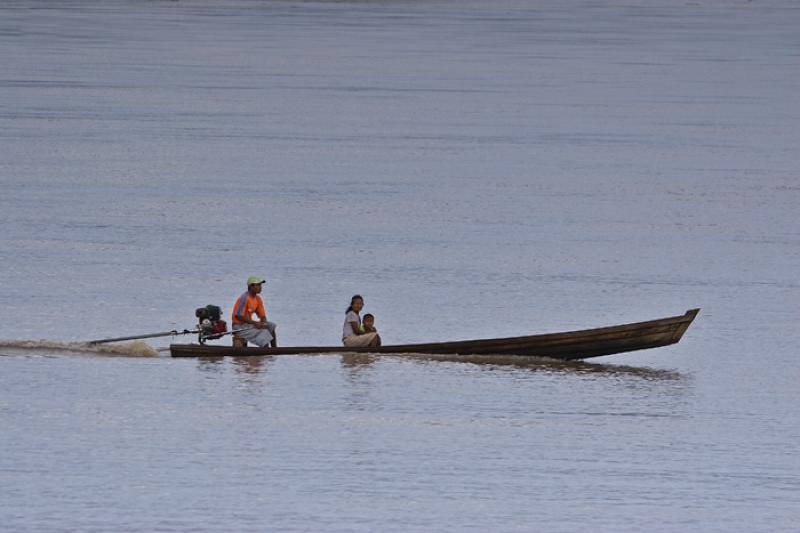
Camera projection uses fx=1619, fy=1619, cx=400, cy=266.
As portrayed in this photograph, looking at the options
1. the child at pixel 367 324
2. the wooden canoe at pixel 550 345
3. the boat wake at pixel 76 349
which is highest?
the child at pixel 367 324

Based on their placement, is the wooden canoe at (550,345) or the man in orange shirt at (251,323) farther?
the man in orange shirt at (251,323)

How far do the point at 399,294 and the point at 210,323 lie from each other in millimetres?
6996

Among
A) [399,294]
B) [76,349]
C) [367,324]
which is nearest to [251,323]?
[367,324]

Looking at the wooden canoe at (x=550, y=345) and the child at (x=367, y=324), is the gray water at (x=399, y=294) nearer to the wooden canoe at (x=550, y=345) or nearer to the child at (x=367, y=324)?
the wooden canoe at (x=550, y=345)

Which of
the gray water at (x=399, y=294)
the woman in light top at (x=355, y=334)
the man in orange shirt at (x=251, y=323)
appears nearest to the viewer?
the gray water at (x=399, y=294)

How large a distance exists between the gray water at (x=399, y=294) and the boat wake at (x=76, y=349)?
0.06 meters

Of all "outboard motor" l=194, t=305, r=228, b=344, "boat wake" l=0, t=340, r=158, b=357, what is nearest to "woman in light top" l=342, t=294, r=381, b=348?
"outboard motor" l=194, t=305, r=228, b=344

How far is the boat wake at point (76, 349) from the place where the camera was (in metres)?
25.4

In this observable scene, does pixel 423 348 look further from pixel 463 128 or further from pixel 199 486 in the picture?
pixel 463 128

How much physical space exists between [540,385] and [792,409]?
3.57 meters

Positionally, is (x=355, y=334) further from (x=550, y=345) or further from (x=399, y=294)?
(x=399, y=294)

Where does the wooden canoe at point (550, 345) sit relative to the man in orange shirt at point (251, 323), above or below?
below

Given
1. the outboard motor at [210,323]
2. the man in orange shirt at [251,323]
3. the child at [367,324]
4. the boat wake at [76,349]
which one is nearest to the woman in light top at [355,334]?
the child at [367,324]

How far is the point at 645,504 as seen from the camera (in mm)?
18328
